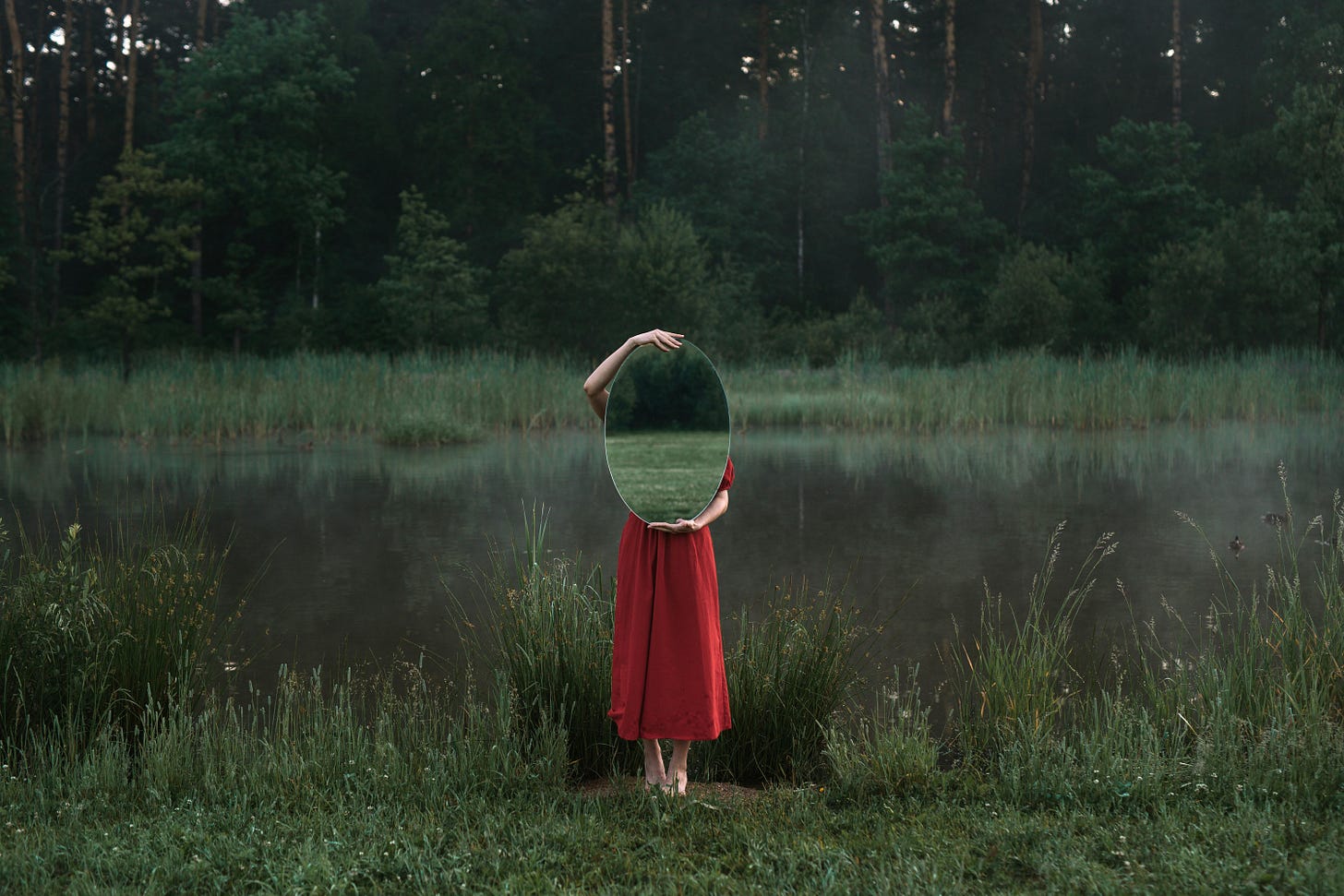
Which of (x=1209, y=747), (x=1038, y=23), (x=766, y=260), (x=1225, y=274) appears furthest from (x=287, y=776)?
(x=1038, y=23)

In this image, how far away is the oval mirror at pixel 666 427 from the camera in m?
4.12

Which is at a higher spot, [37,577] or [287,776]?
[37,577]

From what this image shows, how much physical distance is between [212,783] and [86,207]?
33.6m

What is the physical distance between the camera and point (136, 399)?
59.4ft

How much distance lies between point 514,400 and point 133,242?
14151 mm

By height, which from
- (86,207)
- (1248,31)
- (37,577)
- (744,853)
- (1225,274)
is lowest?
(744,853)

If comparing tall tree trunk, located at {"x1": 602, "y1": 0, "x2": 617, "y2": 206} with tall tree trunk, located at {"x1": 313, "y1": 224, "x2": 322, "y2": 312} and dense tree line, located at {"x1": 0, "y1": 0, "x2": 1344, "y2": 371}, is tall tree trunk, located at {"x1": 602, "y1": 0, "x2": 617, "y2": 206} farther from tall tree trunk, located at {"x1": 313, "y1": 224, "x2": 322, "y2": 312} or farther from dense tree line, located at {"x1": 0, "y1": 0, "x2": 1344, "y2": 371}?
tall tree trunk, located at {"x1": 313, "y1": 224, "x2": 322, "y2": 312}

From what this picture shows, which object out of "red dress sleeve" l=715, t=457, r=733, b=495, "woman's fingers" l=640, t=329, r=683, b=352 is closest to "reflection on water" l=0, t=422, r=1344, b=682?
"red dress sleeve" l=715, t=457, r=733, b=495

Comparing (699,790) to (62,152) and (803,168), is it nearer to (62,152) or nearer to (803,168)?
(62,152)

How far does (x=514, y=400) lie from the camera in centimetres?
1903

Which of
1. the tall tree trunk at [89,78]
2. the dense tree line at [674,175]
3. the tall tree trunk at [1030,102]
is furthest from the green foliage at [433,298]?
the tall tree trunk at [1030,102]

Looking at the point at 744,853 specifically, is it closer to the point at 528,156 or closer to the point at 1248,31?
the point at 528,156

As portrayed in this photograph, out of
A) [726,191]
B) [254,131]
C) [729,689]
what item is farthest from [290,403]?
[726,191]

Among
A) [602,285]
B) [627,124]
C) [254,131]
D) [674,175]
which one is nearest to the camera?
[602,285]
